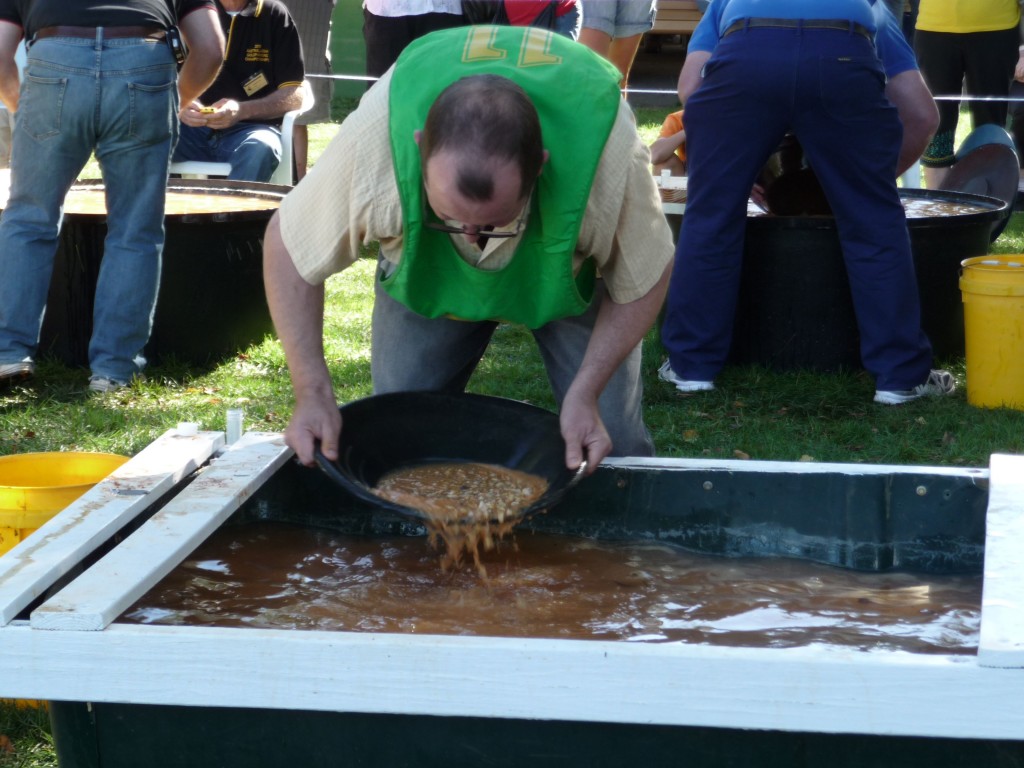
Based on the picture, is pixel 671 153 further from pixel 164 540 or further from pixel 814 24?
pixel 164 540

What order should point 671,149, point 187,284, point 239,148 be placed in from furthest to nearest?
point 239,148 < point 671,149 < point 187,284

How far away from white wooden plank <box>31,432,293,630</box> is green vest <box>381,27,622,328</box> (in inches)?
18.6

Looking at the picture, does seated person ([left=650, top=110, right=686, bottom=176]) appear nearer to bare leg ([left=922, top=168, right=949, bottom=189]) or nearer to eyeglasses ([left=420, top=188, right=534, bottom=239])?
bare leg ([left=922, top=168, right=949, bottom=189])

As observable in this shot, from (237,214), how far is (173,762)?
330cm

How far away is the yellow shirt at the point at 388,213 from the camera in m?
2.36

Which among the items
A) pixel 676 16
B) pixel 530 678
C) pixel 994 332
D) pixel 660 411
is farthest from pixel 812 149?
pixel 676 16

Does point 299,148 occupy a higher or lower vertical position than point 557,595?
higher

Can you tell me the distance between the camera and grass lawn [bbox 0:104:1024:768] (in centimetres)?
411

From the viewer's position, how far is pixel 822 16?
168 inches

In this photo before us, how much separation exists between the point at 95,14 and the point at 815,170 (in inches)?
97.3

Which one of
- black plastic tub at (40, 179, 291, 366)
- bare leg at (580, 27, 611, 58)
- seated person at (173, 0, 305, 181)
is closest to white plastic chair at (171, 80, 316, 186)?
seated person at (173, 0, 305, 181)

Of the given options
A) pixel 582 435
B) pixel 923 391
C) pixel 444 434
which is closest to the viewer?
pixel 582 435

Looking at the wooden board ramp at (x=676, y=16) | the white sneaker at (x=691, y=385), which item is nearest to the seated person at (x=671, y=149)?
the white sneaker at (x=691, y=385)

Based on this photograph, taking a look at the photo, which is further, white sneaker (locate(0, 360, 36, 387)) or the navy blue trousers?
white sneaker (locate(0, 360, 36, 387))
